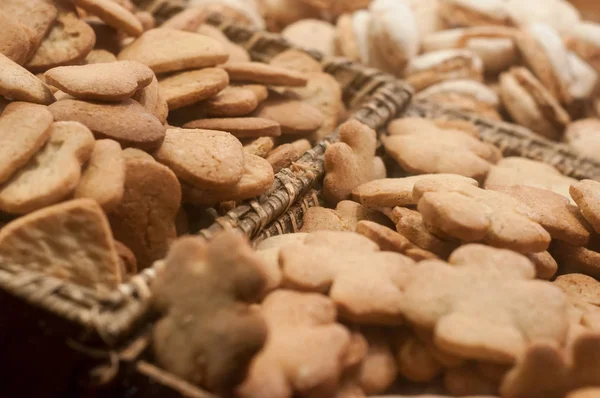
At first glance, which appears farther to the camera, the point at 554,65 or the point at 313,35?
the point at 313,35

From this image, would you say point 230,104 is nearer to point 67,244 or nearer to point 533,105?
point 67,244

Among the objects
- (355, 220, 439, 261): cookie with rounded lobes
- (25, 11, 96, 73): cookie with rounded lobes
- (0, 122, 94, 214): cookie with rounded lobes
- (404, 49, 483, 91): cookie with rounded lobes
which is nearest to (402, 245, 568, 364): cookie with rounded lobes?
(355, 220, 439, 261): cookie with rounded lobes

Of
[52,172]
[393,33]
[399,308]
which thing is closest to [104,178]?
[52,172]

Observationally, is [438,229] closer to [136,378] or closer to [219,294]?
[219,294]

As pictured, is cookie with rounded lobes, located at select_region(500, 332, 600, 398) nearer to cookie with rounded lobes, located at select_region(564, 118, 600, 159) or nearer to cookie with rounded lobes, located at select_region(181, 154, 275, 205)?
cookie with rounded lobes, located at select_region(181, 154, 275, 205)

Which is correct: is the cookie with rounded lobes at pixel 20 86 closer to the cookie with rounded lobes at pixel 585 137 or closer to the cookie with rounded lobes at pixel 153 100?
the cookie with rounded lobes at pixel 153 100

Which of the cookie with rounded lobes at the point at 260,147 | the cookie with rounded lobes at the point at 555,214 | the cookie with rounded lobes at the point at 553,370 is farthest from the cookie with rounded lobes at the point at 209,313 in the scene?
the cookie with rounded lobes at the point at 555,214
